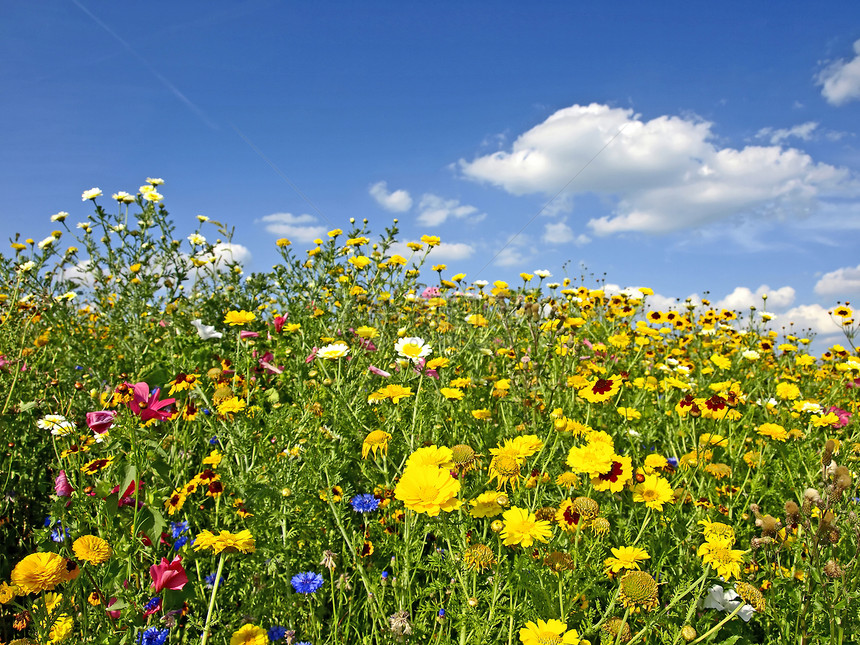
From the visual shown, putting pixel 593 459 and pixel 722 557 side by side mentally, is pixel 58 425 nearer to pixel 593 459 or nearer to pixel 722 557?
pixel 593 459

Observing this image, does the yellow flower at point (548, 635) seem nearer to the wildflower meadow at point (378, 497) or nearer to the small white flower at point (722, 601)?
the wildflower meadow at point (378, 497)

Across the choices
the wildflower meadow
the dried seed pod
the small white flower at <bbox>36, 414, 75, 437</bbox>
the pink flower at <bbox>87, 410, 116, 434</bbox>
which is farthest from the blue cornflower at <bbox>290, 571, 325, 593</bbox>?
the dried seed pod

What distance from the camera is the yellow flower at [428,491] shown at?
1.18 meters

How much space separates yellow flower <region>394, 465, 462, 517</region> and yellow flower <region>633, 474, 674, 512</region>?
0.76 m

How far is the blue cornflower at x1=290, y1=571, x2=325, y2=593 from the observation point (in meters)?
1.45

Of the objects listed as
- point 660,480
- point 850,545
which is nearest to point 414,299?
point 660,480

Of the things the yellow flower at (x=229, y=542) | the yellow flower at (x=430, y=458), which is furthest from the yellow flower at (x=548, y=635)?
the yellow flower at (x=229, y=542)

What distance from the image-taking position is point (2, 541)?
214cm

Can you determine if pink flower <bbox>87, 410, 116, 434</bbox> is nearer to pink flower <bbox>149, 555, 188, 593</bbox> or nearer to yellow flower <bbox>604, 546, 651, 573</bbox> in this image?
pink flower <bbox>149, 555, 188, 593</bbox>

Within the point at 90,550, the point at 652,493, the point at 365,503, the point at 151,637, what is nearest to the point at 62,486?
the point at 90,550

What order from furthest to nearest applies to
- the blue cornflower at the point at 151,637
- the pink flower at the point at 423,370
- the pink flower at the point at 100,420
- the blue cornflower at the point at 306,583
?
the pink flower at the point at 423,370 → the pink flower at the point at 100,420 → the blue cornflower at the point at 306,583 → the blue cornflower at the point at 151,637

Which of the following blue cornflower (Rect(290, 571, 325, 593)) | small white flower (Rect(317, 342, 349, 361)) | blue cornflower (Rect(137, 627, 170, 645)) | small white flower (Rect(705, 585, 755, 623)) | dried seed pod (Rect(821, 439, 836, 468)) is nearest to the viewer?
dried seed pod (Rect(821, 439, 836, 468))

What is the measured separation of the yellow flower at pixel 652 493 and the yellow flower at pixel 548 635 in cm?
59

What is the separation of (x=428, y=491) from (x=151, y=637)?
0.88 m
